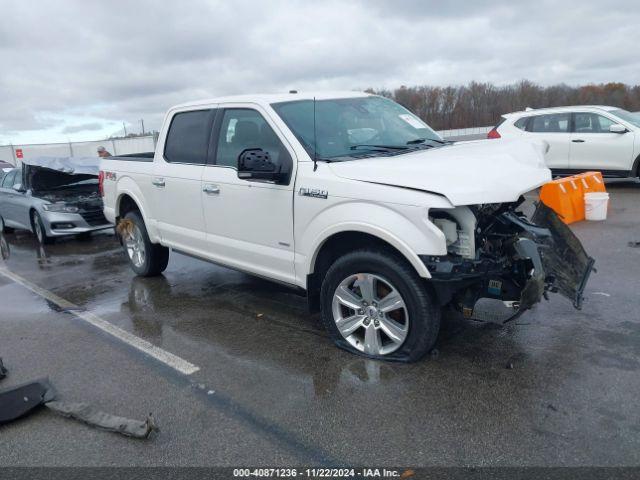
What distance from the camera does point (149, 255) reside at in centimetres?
664

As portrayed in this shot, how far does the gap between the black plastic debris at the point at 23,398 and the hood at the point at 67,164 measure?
24.4 ft

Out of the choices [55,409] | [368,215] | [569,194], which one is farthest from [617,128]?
[55,409]

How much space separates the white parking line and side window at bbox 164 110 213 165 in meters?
1.81

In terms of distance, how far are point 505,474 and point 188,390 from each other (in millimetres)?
2161

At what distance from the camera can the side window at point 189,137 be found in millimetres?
5434

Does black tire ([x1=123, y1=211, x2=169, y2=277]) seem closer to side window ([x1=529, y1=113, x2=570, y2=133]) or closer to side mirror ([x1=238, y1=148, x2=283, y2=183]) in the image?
side mirror ([x1=238, y1=148, x2=283, y2=183])

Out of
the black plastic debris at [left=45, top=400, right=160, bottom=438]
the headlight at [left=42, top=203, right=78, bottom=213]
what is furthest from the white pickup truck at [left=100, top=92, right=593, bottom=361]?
the headlight at [left=42, top=203, right=78, bottom=213]

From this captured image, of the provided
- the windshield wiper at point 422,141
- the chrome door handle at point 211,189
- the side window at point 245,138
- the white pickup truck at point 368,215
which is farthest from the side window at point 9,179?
the windshield wiper at point 422,141

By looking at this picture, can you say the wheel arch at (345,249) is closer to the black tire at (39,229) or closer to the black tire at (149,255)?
the black tire at (149,255)

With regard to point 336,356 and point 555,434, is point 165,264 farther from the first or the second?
point 555,434

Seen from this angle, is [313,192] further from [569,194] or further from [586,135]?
[586,135]

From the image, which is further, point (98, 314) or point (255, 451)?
point (98, 314)

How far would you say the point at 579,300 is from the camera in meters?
3.97

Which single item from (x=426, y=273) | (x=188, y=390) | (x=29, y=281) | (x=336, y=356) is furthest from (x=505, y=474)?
(x=29, y=281)
